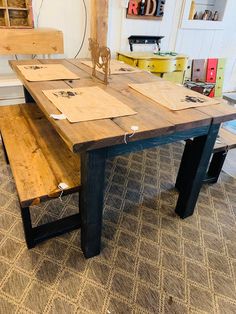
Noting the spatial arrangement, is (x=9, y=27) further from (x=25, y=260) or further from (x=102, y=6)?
(x=25, y=260)

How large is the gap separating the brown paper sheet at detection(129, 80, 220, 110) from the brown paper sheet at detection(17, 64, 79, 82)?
0.46 meters

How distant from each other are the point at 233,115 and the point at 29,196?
1.11m

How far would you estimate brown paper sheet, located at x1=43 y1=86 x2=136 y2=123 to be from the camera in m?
1.14

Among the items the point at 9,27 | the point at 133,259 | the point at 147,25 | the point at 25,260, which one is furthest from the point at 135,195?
the point at 147,25

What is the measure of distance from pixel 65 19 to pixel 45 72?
1.39 m

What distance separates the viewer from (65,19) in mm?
2773

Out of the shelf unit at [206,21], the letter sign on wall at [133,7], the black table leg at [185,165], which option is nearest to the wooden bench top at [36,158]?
the black table leg at [185,165]

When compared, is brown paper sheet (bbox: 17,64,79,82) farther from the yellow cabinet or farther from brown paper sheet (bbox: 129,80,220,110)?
the yellow cabinet

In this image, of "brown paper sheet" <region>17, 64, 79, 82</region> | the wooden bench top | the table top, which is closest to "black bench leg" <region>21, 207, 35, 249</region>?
the wooden bench top

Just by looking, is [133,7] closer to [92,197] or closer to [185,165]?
[185,165]

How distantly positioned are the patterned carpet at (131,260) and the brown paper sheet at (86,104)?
79cm

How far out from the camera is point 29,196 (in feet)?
3.69

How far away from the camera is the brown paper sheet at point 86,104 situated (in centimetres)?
114

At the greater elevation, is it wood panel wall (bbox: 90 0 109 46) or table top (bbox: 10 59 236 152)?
wood panel wall (bbox: 90 0 109 46)
